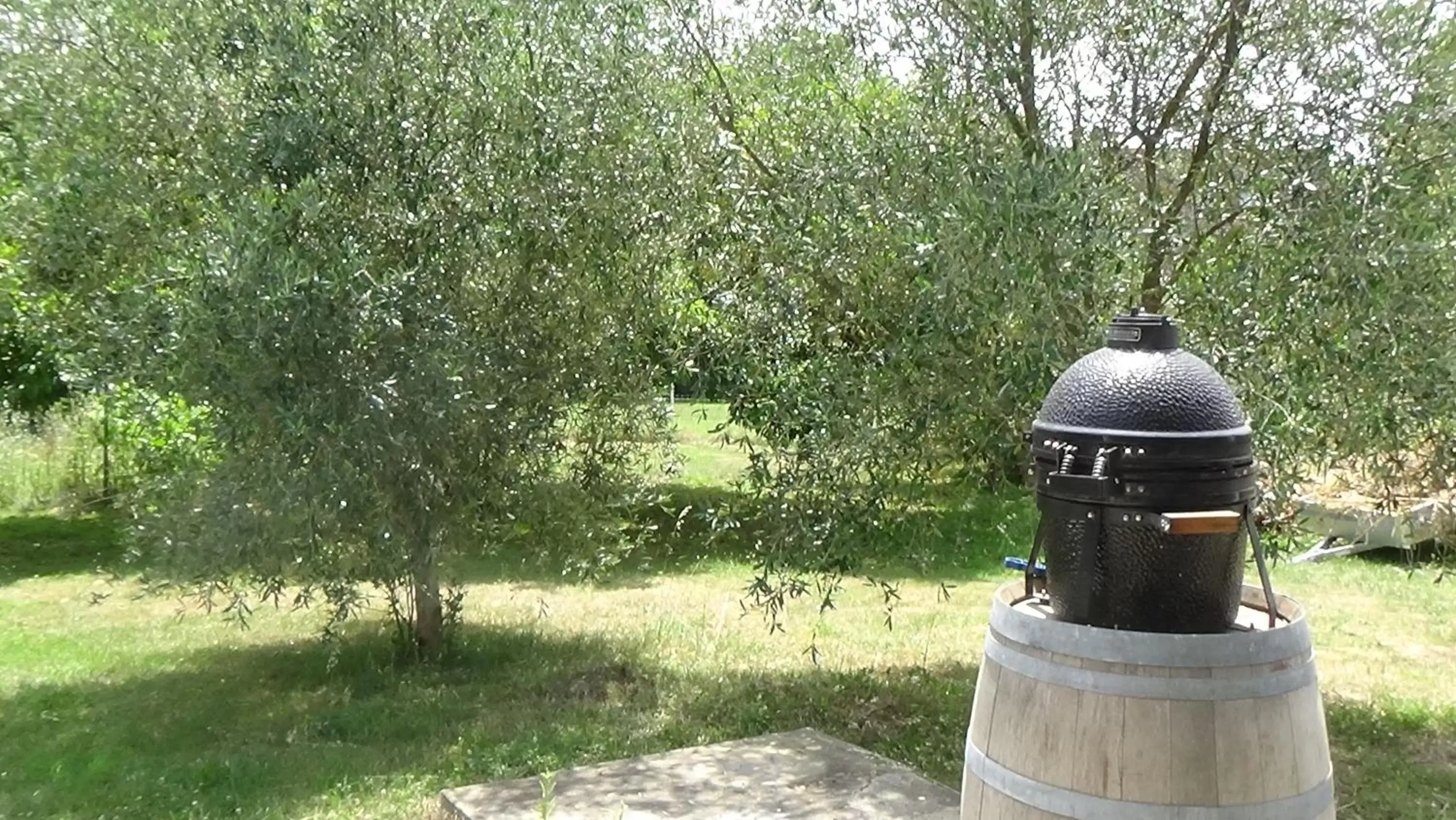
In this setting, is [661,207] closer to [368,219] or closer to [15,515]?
[368,219]

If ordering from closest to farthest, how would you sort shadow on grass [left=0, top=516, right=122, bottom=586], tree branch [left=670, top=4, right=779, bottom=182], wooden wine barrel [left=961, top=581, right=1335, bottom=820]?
Answer: wooden wine barrel [left=961, top=581, right=1335, bottom=820]
tree branch [left=670, top=4, right=779, bottom=182]
shadow on grass [left=0, top=516, right=122, bottom=586]

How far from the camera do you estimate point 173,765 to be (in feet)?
22.3

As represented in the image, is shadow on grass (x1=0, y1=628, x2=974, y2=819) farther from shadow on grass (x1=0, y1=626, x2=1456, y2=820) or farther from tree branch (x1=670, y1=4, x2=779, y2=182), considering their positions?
tree branch (x1=670, y1=4, x2=779, y2=182)

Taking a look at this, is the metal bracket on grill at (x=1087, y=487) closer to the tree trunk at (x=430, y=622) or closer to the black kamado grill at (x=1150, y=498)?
the black kamado grill at (x=1150, y=498)

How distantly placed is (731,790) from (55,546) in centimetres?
1170

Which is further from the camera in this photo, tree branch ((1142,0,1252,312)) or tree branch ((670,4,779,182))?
tree branch ((670,4,779,182))

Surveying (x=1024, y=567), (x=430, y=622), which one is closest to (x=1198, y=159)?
(x=1024, y=567)

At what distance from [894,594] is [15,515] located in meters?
13.4

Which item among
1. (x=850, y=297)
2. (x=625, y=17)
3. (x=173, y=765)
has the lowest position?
(x=173, y=765)

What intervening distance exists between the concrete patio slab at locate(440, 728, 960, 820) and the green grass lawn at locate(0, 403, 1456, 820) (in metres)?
0.55

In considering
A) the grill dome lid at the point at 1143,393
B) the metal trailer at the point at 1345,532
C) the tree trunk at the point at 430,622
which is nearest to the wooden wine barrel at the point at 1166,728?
the grill dome lid at the point at 1143,393

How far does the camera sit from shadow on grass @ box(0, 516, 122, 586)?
42.9 feet

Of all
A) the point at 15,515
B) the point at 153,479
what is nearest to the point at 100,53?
the point at 153,479

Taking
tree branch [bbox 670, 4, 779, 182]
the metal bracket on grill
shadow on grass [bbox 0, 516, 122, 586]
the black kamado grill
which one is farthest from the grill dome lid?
shadow on grass [bbox 0, 516, 122, 586]
